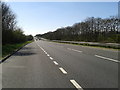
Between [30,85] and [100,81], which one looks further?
[100,81]

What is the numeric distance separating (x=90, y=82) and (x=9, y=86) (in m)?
2.86

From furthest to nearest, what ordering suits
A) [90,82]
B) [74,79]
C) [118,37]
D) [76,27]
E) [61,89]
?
[76,27] → [118,37] → [74,79] → [90,82] → [61,89]

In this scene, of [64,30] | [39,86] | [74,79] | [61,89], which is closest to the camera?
[61,89]

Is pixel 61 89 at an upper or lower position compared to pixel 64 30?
lower

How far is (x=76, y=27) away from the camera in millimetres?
93688

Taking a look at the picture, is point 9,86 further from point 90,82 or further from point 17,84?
point 90,82

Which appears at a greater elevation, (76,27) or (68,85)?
(76,27)

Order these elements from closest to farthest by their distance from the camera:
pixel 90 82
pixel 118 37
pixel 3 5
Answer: pixel 90 82 < pixel 3 5 < pixel 118 37

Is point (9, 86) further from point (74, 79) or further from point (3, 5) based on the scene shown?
point (3, 5)

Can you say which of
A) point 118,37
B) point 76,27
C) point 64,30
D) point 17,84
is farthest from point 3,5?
point 64,30

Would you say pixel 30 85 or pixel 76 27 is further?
pixel 76 27

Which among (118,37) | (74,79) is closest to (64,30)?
(118,37)

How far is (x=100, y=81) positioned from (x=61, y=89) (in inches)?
70.2

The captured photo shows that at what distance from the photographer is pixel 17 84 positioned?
6.55 m
